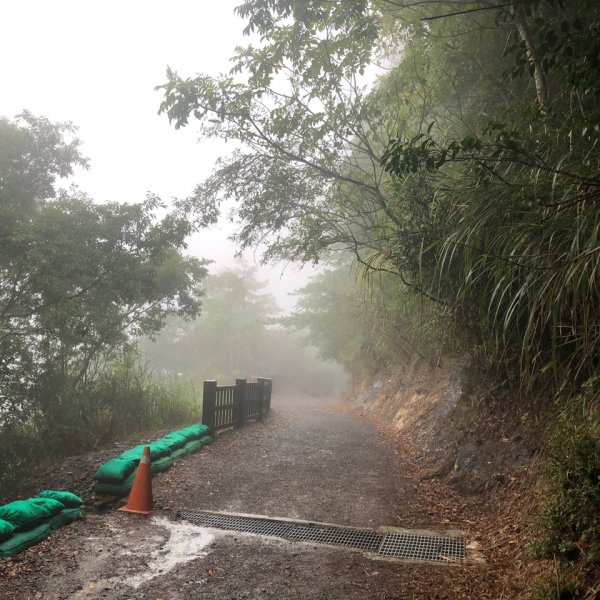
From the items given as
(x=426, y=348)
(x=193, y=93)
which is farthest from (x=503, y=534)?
(x=426, y=348)

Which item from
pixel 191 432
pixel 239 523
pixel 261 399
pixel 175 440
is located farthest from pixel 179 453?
pixel 261 399

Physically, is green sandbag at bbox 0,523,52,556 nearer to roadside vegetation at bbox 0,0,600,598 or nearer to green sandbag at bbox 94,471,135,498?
green sandbag at bbox 94,471,135,498

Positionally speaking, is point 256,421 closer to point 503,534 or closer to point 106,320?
point 106,320

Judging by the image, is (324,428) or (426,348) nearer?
(324,428)

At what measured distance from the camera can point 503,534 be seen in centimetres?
340

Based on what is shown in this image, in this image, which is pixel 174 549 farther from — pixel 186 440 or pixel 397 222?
pixel 397 222

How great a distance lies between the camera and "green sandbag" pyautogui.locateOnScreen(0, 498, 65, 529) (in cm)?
330

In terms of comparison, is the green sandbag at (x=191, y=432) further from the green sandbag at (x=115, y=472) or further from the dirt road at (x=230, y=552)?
the green sandbag at (x=115, y=472)

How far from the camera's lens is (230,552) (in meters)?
3.31

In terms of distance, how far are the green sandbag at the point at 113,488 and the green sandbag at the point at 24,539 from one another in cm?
86

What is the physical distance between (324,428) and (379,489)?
469 centimetres

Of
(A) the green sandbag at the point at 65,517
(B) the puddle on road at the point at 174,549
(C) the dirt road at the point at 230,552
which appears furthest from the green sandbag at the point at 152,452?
(B) the puddle on road at the point at 174,549

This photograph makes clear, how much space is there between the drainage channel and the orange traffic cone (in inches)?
13.0

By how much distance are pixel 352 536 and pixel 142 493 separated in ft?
6.29
